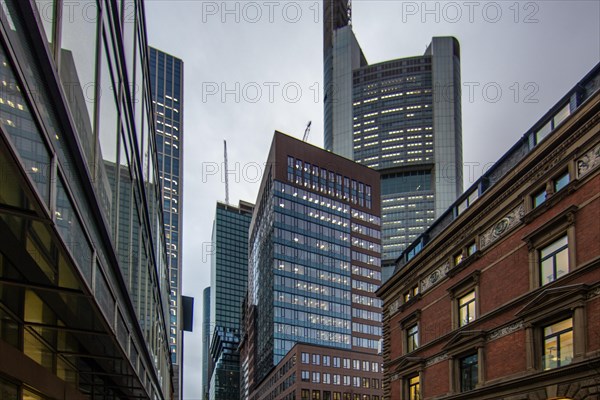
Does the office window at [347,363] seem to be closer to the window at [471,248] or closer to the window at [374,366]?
the window at [374,366]

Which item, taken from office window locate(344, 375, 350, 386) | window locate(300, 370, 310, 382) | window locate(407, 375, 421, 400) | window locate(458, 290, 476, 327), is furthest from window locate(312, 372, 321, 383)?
window locate(458, 290, 476, 327)

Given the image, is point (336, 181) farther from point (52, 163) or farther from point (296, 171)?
point (52, 163)

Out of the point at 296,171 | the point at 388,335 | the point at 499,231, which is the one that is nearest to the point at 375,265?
the point at 296,171

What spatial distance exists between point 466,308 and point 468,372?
113 inches

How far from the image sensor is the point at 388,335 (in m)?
34.9

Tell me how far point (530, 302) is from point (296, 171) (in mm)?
101503

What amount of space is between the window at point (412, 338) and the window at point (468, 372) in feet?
17.0

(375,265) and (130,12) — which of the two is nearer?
(130,12)

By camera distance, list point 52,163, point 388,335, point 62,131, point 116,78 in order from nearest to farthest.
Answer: point 52,163 → point 62,131 → point 116,78 → point 388,335

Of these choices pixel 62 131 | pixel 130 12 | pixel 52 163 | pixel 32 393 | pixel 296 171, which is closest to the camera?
pixel 52 163

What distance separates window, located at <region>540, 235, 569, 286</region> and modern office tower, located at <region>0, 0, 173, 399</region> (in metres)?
14.7

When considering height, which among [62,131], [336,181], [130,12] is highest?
[336,181]

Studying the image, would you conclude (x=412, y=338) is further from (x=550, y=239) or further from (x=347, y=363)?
(x=347, y=363)

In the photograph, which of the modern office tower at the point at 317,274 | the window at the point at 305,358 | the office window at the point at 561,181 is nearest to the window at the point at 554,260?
the office window at the point at 561,181
